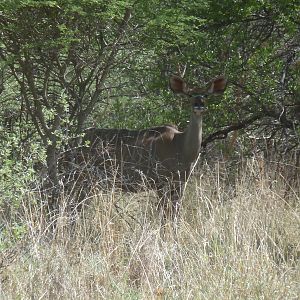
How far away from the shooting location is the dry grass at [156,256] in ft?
17.6

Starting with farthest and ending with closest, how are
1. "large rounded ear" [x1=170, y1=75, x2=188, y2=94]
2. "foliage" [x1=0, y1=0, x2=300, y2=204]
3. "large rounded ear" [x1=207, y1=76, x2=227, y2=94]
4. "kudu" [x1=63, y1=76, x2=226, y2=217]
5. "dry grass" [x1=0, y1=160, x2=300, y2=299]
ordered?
"large rounded ear" [x1=170, y1=75, x2=188, y2=94]
"large rounded ear" [x1=207, y1=76, x2=227, y2=94]
"kudu" [x1=63, y1=76, x2=226, y2=217]
"foliage" [x1=0, y1=0, x2=300, y2=204]
"dry grass" [x1=0, y1=160, x2=300, y2=299]

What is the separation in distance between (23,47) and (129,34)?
4.37 feet

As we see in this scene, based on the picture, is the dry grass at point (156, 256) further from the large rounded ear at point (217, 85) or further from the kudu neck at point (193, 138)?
the large rounded ear at point (217, 85)

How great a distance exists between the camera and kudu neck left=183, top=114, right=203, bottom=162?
918 cm

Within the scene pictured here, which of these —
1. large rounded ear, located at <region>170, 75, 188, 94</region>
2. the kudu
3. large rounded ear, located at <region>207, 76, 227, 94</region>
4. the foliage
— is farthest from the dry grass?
large rounded ear, located at <region>170, 75, 188, 94</region>

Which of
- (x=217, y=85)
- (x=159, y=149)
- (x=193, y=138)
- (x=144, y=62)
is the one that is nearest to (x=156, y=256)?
(x=193, y=138)

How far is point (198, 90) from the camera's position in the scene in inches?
367

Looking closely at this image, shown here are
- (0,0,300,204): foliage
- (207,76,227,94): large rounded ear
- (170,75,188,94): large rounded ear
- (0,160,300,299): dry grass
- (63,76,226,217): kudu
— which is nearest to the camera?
(0,160,300,299): dry grass

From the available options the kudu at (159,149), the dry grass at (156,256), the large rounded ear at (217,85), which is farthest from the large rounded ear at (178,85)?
the dry grass at (156,256)

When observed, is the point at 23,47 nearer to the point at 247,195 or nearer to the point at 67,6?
the point at 67,6

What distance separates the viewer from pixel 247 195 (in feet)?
25.0

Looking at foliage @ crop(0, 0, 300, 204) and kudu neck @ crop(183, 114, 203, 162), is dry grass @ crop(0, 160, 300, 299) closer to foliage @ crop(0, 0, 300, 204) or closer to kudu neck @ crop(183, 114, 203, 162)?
foliage @ crop(0, 0, 300, 204)

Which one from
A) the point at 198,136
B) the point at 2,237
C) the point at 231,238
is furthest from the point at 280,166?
the point at 2,237

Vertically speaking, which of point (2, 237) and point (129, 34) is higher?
point (129, 34)
